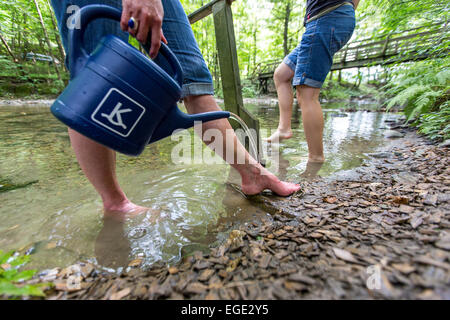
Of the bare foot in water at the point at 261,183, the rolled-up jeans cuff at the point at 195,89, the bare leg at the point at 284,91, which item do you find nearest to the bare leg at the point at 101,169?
the rolled-up jeans cuff at the point at 195,89

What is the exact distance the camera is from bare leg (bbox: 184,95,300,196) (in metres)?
1.24

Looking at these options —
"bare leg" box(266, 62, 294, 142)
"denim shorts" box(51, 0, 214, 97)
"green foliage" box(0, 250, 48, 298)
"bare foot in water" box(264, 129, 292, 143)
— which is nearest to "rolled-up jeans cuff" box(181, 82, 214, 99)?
"denim shorts" box(51, 0, 214, 97)

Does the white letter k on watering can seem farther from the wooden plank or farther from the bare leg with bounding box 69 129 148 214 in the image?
the wooden plank

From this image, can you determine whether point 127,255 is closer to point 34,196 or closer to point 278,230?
point 278,230

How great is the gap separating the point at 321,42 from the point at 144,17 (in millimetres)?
1465

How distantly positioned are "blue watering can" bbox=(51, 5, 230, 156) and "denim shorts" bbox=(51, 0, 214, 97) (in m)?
0.26

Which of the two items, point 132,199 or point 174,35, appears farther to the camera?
point 132,199

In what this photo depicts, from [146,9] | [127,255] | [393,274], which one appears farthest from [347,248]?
[146,9]

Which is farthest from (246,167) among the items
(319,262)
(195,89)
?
(319,262)

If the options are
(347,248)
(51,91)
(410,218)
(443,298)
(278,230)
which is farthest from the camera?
(51,91)

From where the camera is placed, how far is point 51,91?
41.4 ft

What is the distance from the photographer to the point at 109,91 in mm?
690

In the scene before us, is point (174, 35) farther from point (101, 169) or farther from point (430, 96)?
point (430, 96)

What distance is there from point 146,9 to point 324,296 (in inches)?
43.9
